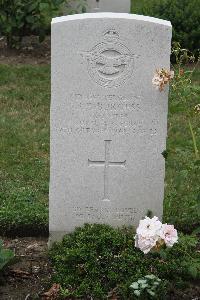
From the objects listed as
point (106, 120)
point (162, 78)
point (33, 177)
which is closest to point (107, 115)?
point (106, 120)

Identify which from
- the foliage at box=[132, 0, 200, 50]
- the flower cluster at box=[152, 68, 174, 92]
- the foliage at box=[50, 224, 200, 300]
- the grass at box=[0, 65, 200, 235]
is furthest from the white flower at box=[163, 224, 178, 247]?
the foliage at box=[132, 0, 200, 50]

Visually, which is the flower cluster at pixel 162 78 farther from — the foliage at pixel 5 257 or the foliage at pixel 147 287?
the foliage at pixel 5 257

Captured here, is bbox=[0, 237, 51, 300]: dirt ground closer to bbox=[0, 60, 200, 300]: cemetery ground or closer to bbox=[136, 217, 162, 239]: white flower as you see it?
bbox=[0, 60, 200, 300]: cemetery ground

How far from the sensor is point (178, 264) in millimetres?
4820

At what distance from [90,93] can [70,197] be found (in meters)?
0.72

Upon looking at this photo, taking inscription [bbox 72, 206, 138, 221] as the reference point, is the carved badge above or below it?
above

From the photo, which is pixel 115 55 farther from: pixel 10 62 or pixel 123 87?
pixel 10 62

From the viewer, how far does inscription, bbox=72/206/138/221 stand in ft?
17.0

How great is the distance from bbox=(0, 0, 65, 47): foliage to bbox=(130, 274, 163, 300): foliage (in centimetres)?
592

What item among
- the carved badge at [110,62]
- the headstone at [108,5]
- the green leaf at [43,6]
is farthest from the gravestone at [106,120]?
the headstone at [108,5]

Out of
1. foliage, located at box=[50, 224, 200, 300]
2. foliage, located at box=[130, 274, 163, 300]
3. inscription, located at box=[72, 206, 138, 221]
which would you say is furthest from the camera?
inscription, located at box=[72, 206, 138, 221]

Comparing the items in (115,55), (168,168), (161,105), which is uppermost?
(115,55)

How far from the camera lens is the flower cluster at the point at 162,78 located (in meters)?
4.74

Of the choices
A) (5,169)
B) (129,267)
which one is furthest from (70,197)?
(5,169)
